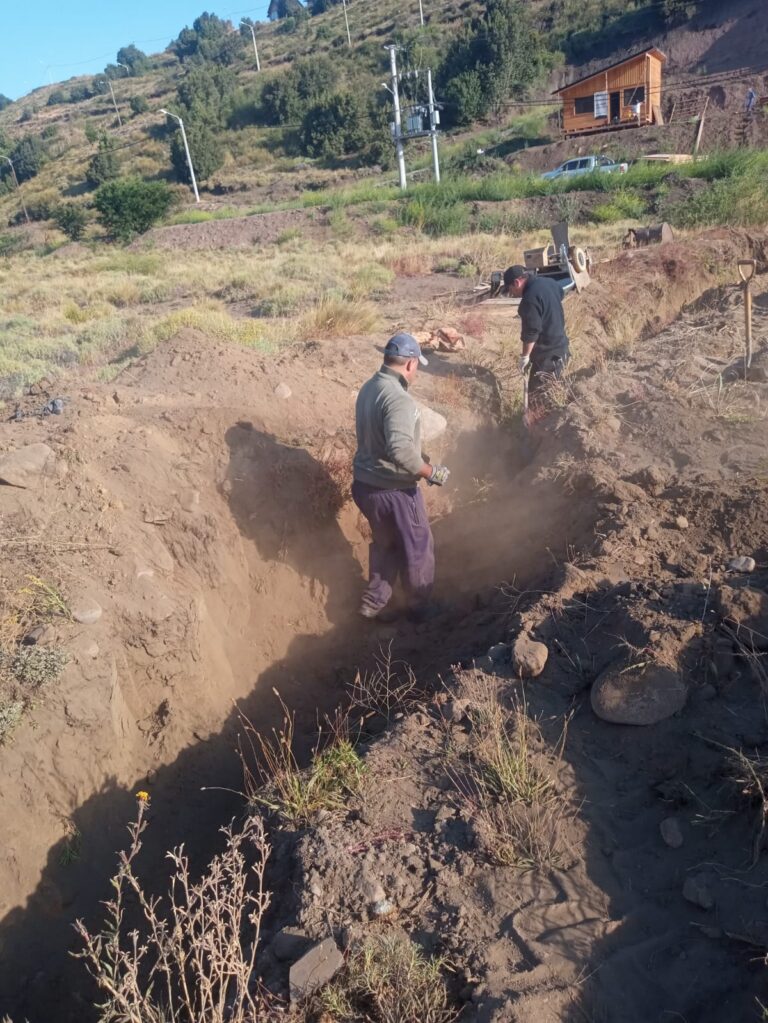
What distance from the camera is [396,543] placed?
559 cm

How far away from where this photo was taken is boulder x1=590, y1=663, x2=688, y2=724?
3480 millimetres

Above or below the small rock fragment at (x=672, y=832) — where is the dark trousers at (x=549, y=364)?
above

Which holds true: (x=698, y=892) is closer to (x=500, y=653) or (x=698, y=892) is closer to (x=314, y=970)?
(x=314, y=970)

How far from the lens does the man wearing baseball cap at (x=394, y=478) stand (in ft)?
16.2

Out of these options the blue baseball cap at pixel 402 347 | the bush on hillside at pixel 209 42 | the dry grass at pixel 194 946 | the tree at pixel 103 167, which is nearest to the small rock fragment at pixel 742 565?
the blue baseball cap at pixel 402 347

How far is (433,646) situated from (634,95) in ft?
132

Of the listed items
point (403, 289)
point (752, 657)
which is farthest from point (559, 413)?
point (403, 289)

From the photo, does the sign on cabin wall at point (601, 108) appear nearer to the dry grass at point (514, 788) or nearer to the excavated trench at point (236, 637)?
the excavated trench at point (236, 637)

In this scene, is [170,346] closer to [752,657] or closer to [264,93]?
[752,657]

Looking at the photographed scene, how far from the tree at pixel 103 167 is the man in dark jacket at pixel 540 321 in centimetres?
4831

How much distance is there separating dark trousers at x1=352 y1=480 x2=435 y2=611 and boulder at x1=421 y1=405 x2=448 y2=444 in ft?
7.21

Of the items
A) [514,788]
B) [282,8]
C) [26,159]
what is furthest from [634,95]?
[282,8]

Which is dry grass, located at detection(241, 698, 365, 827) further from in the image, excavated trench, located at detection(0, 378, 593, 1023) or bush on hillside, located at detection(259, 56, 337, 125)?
bush on hillside, located at detection(259, 56, 337, 125)

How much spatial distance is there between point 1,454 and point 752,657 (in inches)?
198
